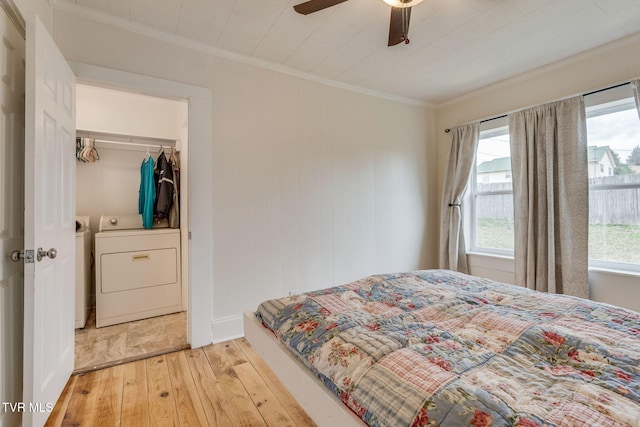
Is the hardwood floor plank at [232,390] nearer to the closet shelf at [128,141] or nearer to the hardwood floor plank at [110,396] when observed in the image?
the hardwood floor plank at [110,396]

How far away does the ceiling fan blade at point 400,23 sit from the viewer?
1.66m

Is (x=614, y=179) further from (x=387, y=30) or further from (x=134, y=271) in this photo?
(x=134, y=271)

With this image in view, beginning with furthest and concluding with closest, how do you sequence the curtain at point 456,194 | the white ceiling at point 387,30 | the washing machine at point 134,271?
the curtain at point 456,194 → the washing machine at point 134,271 → the white ceiling at point 387,30

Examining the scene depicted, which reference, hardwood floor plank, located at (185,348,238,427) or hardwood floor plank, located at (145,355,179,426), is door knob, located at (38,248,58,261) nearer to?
hardwood floor plank, located at (145,355,179,426)

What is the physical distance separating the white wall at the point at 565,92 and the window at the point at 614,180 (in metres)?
0.13

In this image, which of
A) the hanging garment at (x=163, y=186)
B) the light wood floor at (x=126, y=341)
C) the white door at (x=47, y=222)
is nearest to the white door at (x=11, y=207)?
the white door at (x=47, y=222)

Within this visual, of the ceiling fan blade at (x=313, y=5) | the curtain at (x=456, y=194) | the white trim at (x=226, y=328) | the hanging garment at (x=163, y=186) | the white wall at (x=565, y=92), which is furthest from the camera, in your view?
the curtain at (x=456, y=194)

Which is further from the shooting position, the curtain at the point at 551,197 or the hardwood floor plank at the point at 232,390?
the curtain at the point at 551,197

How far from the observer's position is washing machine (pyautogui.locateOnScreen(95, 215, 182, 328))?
281 cm

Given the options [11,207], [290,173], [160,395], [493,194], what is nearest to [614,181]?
[493,194]

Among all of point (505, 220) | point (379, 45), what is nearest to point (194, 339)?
point (379, 45)

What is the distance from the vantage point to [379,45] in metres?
2.38

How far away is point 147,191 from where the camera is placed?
10.6ft

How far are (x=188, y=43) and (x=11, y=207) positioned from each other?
1.62 m
